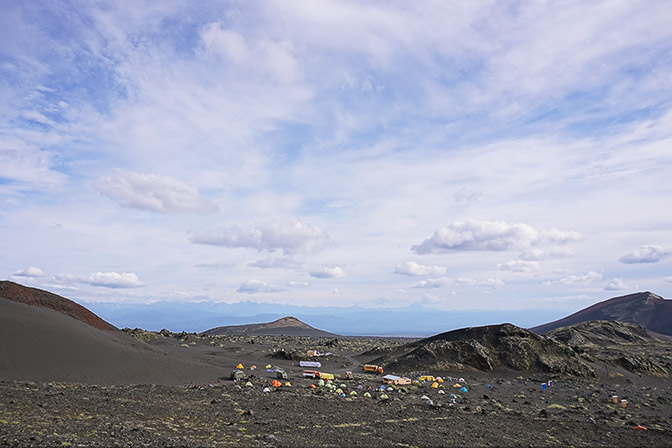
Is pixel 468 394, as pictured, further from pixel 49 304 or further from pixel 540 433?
pixel 49 304

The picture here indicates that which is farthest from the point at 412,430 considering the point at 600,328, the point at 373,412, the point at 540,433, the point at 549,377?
the point at 600,328

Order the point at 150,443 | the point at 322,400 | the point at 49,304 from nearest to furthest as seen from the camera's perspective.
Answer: the point at 150,443, the point at 322,400, the point at 49,304

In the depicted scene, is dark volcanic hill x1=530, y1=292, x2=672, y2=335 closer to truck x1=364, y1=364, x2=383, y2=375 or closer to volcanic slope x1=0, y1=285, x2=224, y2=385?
truck x1=364, y1=364, x2=383, y2=375

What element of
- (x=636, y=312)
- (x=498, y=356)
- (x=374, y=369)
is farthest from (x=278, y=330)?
(x=636, y=312)

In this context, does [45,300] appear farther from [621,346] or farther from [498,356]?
[621,346]

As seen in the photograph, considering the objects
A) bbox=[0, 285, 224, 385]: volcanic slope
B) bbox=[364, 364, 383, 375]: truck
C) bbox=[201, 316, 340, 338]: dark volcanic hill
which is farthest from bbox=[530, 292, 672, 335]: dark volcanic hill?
bbox=[0, 285, 224, 385]: volcanic slope

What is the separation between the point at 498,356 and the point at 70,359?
943 inches

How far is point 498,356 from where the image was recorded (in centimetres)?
2845

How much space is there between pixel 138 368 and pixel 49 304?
13.1 m

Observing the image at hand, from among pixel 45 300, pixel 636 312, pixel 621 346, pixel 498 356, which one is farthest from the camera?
pixel 636 312

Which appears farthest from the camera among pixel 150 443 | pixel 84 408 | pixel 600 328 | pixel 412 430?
A: pixel 600 328

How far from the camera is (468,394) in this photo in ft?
65.8

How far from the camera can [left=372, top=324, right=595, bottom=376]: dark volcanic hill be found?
27.2 meters

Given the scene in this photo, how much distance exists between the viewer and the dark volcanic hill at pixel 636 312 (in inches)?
3091
